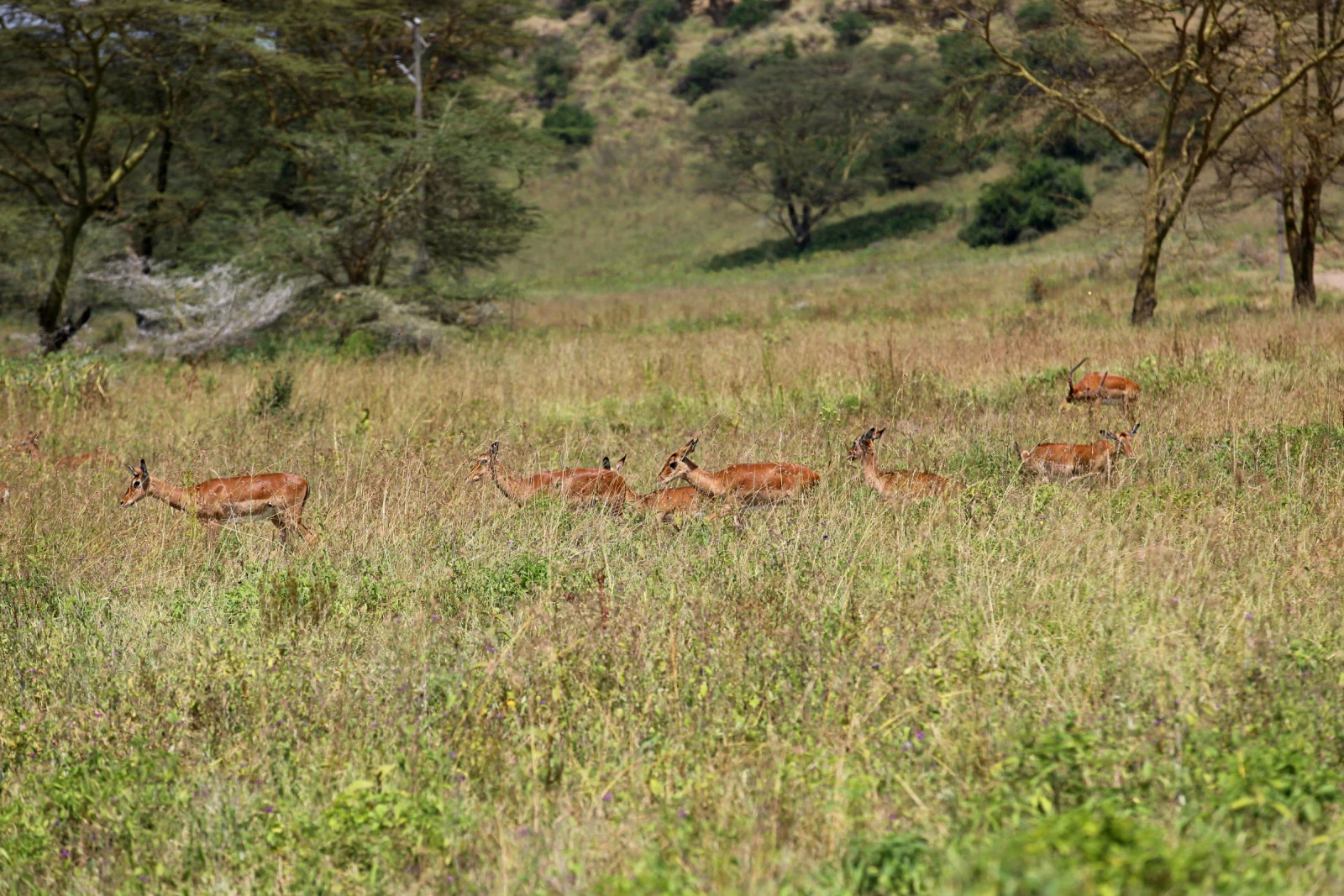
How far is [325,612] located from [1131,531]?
3.41 metres

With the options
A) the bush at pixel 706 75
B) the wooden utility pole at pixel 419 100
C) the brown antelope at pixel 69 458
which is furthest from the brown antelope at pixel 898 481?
the bush at pixel 706 75

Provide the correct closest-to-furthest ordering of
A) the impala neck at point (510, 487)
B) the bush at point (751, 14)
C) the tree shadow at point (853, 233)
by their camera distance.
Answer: the impala neck at point (510, 487) < the tree shadow at point (853, 233) < the bush at point (751, 14)

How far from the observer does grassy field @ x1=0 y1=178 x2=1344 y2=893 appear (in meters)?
3.00

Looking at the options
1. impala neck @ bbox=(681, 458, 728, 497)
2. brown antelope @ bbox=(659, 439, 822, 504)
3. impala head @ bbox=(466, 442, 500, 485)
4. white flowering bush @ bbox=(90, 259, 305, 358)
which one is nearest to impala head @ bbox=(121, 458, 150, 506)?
impala head @ bbox=(466, 442, 500, 485)

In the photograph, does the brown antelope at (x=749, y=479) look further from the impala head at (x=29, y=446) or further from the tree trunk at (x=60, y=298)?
the tree trunk at (x=60, y=298)

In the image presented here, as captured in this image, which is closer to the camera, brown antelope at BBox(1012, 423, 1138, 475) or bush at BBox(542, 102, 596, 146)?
brown antelope at BBox(1012, 423, 1138, 475)

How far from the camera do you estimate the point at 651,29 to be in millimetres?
75750

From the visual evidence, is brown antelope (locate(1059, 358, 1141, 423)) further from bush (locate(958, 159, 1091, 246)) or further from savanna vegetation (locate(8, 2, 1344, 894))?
bush (locate(958, 159, 1091, 246))

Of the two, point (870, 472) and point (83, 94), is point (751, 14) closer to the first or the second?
point (83, 94)

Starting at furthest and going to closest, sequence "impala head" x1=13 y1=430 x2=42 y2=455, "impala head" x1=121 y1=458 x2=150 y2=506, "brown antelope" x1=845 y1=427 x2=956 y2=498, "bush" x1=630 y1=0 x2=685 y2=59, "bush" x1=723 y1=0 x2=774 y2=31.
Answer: "bush" x1=723 y1=0 x2=774 y2=31
"bush" x1=630 y1=0 x2=685 y2=59
"impala head" x1=13 y1=430 x2=42 y2=455
"impala head" x1=121 y1=458 x2=150 y2=506
"brown antelope" x1=845 y1=427 x2=956 y2=498

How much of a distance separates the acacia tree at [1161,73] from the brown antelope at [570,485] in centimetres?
1079

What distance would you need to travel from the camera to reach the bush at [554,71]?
72.6 meters

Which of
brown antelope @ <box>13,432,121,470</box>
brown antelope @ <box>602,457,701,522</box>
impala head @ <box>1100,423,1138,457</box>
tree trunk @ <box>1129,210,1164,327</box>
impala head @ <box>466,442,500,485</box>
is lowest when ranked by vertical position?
brown antelope @ <box>13,432,121,470</box>

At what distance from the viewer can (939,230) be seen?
149ft
